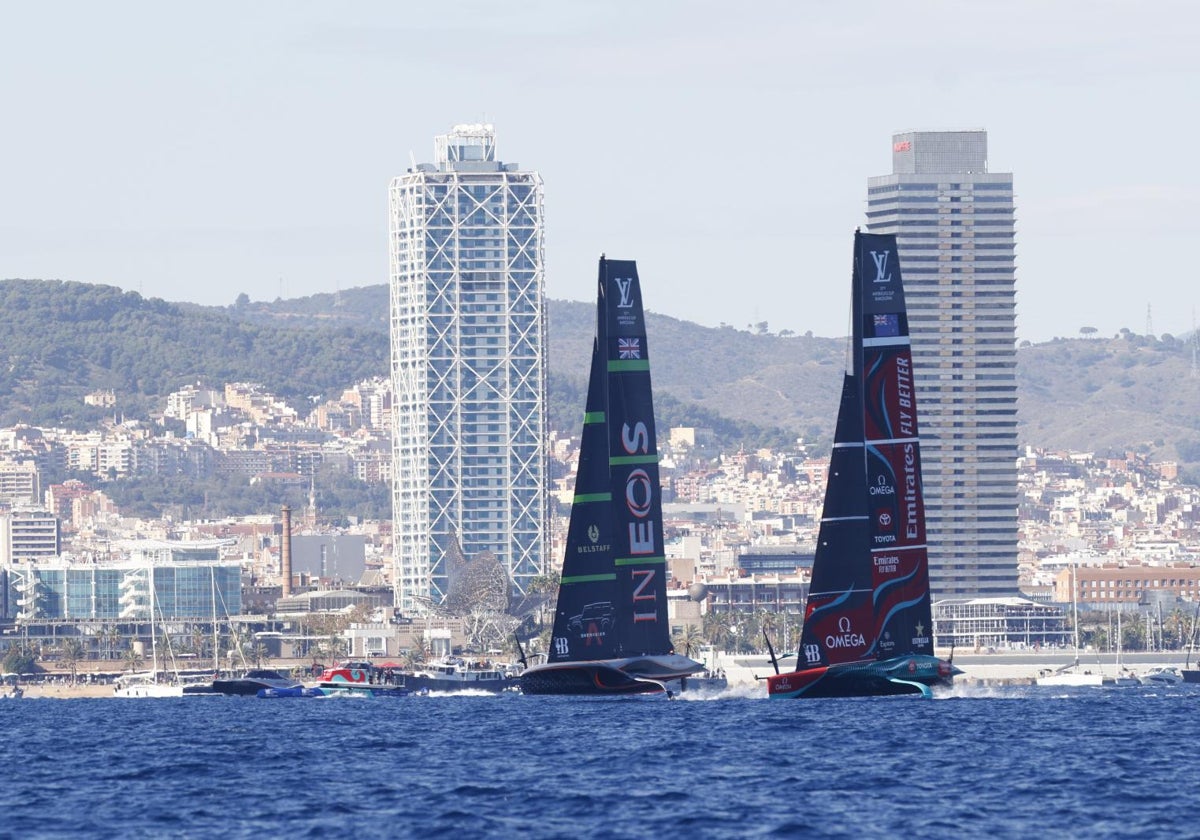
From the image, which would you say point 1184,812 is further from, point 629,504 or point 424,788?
point 629,504

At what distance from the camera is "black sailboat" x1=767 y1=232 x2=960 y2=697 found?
283ft

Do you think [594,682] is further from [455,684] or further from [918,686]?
[455,684]

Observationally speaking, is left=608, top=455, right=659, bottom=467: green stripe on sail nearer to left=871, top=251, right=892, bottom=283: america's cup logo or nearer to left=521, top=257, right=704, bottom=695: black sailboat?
left=521, top=257, right=704, bottom=695: black sailboat

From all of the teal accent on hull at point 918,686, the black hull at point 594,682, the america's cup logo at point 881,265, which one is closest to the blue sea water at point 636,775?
the black hull at point 594,682

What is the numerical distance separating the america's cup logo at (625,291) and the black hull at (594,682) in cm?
1258

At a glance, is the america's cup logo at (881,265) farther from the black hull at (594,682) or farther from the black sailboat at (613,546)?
the black hull at (594,682)

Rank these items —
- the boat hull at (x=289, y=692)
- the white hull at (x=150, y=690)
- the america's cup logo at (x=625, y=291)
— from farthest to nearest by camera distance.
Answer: the white hull at (x=150, y=690), the boat hull at (x=289, y=692), the america's cup logo at (x=625, y=291)

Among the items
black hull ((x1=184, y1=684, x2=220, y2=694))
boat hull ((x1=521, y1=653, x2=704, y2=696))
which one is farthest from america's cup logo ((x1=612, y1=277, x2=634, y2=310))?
black hull ((x1=184, y1=684, x2=220, y2=694))

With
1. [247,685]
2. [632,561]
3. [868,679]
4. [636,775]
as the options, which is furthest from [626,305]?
[247,685]

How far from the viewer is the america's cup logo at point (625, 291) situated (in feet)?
315

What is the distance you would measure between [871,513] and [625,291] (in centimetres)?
1431

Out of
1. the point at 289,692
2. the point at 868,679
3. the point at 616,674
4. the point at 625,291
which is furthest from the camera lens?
the point at 289,692

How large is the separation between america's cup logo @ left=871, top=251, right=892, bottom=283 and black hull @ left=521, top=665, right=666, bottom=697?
17385 millimetres

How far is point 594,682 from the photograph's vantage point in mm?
95375
